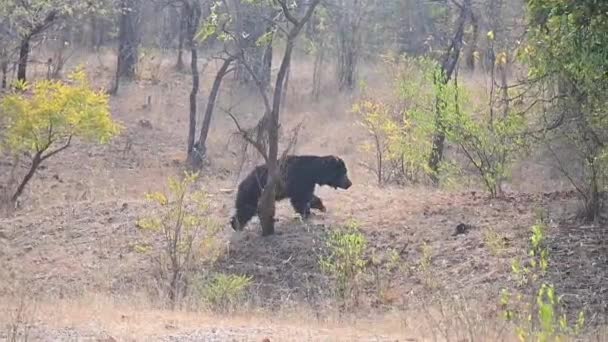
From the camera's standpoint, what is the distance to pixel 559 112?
12.8 metres

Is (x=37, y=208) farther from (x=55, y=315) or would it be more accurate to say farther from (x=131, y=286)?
(x=55, y=315)

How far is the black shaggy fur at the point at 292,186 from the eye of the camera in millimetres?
14828

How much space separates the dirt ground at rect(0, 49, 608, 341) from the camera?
887 cm

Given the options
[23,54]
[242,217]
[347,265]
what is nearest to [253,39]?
[23,54]

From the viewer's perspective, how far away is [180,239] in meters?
13.3

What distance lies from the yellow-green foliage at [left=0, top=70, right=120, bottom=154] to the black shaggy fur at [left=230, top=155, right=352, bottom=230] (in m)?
5.30

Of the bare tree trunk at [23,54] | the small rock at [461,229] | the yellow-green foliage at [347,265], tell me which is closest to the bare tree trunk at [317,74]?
the bare tree trunk at [23,54]

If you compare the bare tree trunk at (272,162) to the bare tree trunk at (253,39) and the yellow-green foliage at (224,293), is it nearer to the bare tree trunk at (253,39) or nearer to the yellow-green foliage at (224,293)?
the yellow-green foliage at (224,293)

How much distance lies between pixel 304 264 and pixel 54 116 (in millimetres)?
7639

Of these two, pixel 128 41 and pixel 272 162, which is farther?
pixel 128 41

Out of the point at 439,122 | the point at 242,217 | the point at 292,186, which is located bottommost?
the point at 242,217

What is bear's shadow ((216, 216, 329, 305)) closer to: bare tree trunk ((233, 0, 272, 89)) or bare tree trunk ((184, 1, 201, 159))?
bare tree trunk ((233, 0, 272, 89))

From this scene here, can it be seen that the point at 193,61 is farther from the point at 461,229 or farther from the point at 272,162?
the point at 461,229

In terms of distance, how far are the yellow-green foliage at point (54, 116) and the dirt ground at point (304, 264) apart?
58.3 inches
